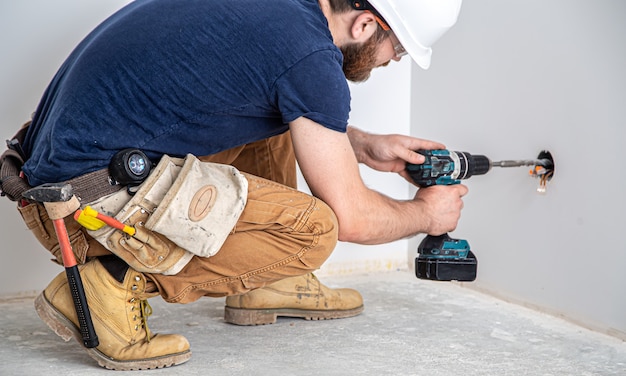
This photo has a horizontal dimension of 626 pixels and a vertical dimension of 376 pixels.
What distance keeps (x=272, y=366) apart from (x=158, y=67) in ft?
2.61

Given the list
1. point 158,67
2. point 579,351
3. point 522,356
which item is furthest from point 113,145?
point 579,351

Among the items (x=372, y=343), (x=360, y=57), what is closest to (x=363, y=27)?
(x=360, y=57)

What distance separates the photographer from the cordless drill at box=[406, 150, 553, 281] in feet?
6.34

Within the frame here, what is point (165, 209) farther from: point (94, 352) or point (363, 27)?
point (363, 27)

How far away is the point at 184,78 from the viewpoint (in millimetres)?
1561

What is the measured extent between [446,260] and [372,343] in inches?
12.6

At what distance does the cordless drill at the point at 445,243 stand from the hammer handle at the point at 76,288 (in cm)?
93

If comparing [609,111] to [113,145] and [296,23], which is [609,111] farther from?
[113,145]

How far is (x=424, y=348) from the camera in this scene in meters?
1.90

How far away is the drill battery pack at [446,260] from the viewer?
6.45ft

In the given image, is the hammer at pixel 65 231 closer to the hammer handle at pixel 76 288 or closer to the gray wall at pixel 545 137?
the hammer handle at pixel 76 288

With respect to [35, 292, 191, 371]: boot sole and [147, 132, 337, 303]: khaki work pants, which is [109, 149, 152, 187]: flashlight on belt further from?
[35, 292, 191, 371]: boot sole

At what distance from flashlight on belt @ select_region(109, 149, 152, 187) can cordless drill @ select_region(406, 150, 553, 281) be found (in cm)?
78

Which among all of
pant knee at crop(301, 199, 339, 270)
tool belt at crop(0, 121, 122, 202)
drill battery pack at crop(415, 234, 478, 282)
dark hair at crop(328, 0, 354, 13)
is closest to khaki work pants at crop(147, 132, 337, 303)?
pant knee at crop(301, 199, 339, 270)
